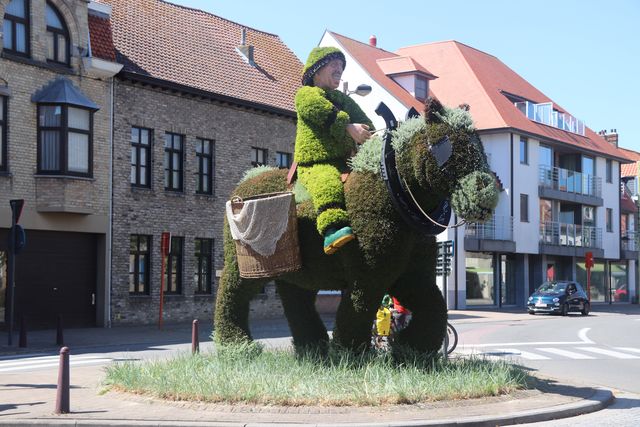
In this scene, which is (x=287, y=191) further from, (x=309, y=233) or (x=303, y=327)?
(x=303, y=327)

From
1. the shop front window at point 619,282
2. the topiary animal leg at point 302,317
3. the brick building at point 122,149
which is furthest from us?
the shop front window at point 619,282

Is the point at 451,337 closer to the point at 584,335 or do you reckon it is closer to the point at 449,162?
the point at 449,162

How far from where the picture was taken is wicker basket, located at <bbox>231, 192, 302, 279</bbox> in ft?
35.6

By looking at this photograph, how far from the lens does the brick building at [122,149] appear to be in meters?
23.5

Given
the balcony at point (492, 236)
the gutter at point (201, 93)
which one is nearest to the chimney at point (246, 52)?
the gutter at point (201, 93)

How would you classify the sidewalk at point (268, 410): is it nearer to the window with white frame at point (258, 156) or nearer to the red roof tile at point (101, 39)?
the red roof tile at point (101, 39)

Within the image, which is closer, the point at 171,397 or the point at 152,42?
the point at 171,397

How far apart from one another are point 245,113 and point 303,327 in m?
19.4

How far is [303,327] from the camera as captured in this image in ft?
38.9

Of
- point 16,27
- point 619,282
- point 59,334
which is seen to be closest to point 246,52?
point 16,27

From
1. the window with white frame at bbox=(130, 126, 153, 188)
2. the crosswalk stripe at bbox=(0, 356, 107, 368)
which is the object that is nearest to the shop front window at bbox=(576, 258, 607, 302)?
the window with white frame at bbox=(130, 126, 153, 188)

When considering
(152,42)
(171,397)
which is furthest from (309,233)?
(152,42)

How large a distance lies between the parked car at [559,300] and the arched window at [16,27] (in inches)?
943

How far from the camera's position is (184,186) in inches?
1118
